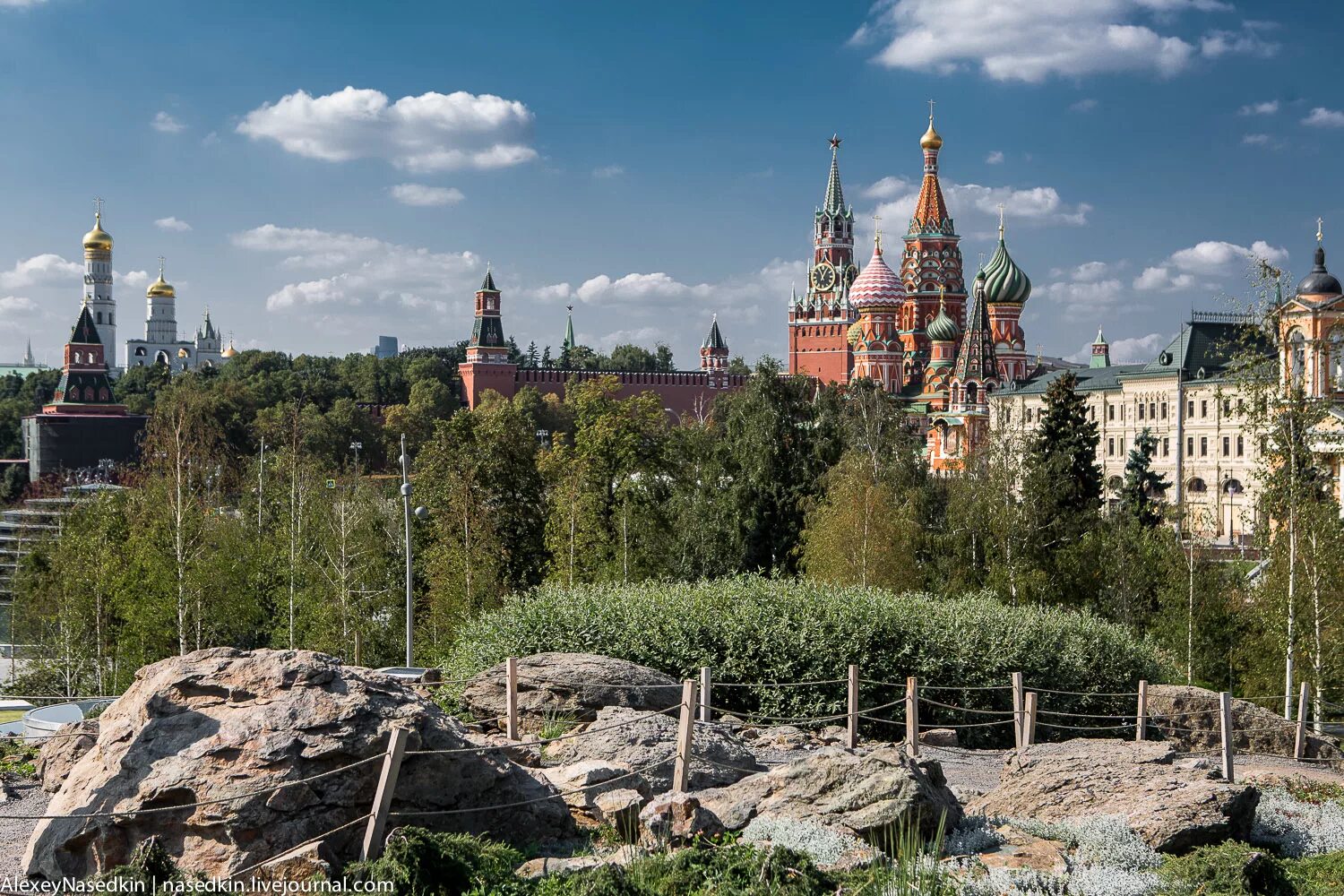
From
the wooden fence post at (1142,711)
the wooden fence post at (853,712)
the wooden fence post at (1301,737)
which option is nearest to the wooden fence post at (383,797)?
the wooden fence post at (853,712)

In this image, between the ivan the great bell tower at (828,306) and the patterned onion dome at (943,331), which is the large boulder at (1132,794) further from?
the ivan the great bell tower at (828,306)

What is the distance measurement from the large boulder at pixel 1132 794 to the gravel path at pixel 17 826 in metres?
6.01

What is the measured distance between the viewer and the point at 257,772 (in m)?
7.23

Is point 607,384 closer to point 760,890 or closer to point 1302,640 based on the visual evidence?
point 1302,640

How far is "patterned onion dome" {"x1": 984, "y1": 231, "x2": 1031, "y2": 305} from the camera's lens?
83125 mm

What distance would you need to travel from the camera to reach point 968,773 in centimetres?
1160

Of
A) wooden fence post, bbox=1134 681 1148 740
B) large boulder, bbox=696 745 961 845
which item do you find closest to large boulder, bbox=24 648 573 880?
large boulder, bbox=696 745 961 845

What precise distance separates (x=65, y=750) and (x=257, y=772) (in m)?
2.97

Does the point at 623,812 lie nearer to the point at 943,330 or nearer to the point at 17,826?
the point at 17,826

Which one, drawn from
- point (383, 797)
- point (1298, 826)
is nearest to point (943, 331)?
point (1298, 826)

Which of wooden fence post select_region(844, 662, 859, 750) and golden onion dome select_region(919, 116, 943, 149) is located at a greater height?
golden onion dome select_region(919, 116, 943, 149)

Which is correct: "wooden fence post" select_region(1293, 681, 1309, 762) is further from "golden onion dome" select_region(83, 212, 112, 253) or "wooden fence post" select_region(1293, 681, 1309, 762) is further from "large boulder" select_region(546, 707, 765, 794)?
"golden onion dome" select_region(83, 212, 112, 253)

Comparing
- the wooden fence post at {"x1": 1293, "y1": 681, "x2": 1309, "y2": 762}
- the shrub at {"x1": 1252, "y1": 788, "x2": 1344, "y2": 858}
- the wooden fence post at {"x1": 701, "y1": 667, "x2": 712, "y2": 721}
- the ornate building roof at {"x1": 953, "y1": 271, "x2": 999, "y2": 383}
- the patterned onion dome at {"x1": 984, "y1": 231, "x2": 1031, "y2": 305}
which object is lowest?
the wooden fence post at {"x1": 1293, "y1": 681, "x2": 1309, "y2": 762}

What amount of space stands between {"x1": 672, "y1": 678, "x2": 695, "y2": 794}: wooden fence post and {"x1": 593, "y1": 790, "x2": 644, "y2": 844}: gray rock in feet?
2.12
